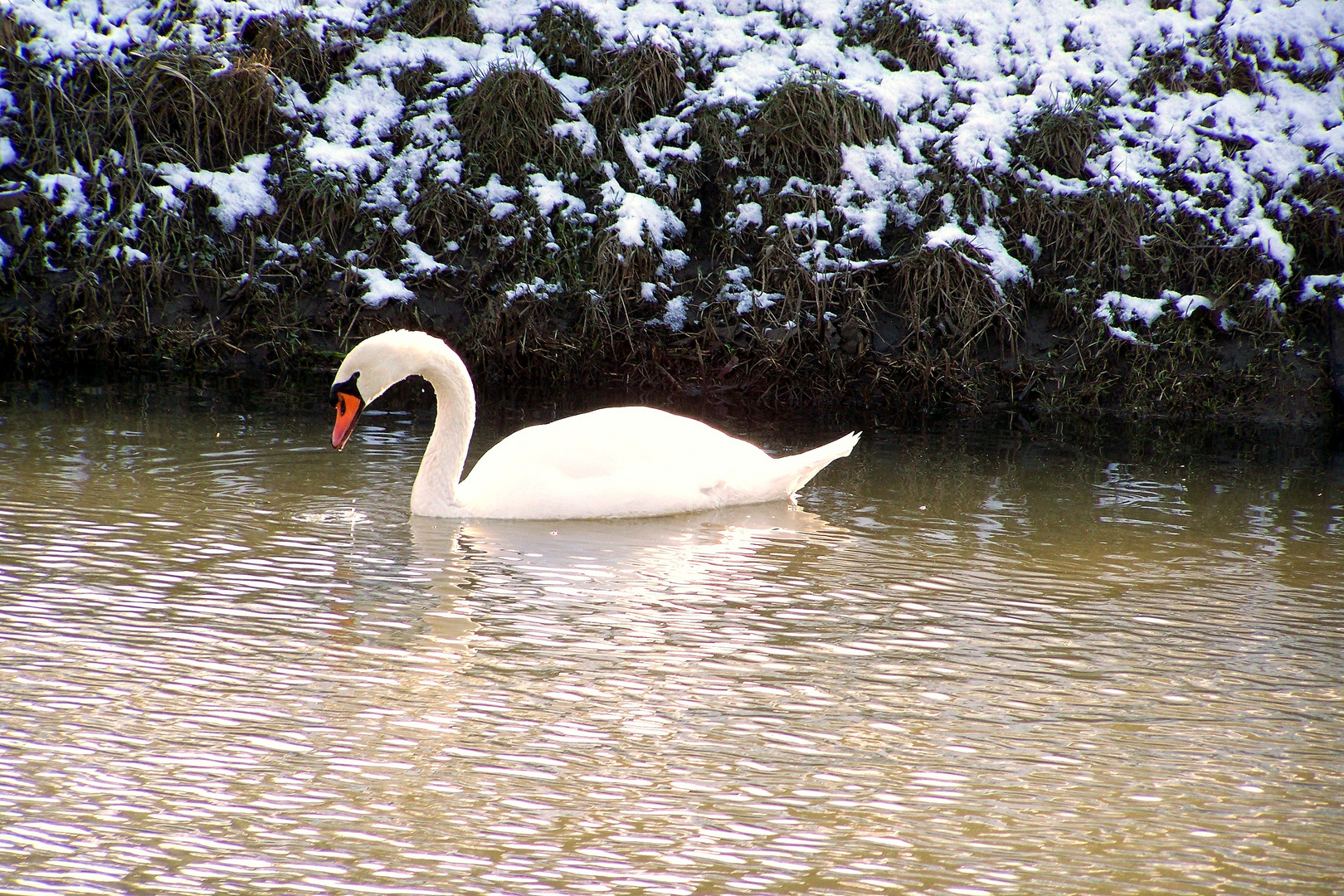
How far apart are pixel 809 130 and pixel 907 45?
128cm

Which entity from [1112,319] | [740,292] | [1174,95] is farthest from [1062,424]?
[1174,95]

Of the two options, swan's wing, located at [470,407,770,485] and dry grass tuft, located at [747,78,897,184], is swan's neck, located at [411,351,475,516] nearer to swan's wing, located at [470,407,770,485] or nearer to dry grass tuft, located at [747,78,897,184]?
swan's wing, located at [470,407,770,485]

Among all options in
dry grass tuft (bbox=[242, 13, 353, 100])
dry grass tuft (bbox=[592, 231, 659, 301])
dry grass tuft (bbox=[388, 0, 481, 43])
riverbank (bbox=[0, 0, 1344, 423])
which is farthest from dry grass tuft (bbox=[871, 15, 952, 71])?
dry grass tuft (bbox=[242, 13, 353, 100])

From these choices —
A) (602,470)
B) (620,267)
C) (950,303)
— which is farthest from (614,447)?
(950,303)

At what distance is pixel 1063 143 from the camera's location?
9.80m

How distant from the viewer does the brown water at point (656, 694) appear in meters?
2.91

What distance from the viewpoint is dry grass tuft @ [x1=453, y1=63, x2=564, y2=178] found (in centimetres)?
989

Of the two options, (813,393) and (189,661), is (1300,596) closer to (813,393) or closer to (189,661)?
(189,661)

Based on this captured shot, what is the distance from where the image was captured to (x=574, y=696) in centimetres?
377

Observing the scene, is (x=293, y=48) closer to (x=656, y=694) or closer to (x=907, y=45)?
(x=907, y=45)

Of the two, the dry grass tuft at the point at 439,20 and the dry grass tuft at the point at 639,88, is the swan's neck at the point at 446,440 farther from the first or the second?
the dry grass tuft at the point at 439,20

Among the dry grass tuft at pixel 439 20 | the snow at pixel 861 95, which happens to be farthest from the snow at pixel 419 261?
the dry grass tuft at pixel 439 20

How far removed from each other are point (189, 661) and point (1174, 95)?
27.7 ft

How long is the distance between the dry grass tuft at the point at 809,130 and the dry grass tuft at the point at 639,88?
68 cm
